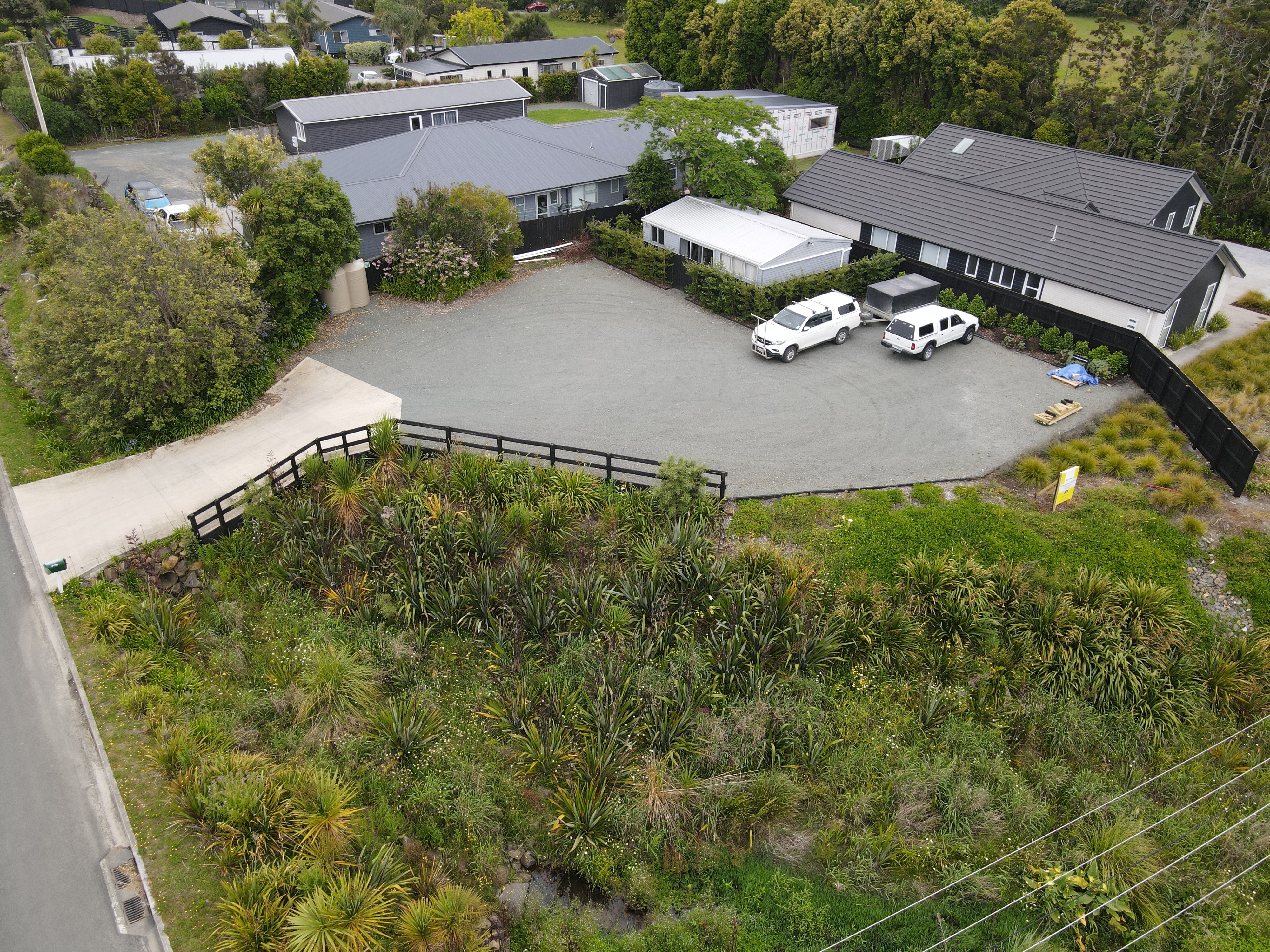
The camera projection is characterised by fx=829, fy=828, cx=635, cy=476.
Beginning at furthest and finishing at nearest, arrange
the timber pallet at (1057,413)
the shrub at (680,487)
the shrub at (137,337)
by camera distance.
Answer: the timber pallet at (1057,413), the shrub at (137,337), the shrub at (680,487)

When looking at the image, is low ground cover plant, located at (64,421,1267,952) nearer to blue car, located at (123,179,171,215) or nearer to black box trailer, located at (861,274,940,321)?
black box trailer, located at (861,274,940,321)

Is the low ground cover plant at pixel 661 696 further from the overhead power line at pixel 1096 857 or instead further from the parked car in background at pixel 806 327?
the parked car in background at pixel 806 327

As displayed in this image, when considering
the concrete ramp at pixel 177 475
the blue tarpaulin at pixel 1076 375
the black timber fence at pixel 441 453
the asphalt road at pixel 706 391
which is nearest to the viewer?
the concrete ramp at pixel 177 475

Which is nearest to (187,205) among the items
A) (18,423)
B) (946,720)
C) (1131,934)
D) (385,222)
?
(385,222)

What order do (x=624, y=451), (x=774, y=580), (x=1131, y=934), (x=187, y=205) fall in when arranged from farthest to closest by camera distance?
1. (x=187, y=205)
2. (x=624, y=451)
3. (x=774, y=580)
4. (x=1131, y=934)

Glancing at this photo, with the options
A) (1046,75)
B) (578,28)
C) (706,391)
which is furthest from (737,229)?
(578,28)

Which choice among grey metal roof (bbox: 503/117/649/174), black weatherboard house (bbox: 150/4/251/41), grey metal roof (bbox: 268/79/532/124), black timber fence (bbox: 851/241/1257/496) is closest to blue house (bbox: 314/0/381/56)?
black weatherboard house (bbox: 150/4/251/41)

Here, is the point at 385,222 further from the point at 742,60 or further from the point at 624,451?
the point at 742,60

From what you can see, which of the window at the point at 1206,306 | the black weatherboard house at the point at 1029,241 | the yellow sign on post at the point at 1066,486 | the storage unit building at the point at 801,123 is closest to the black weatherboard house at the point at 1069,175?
the black weatherboard house at the point at 1029,241
